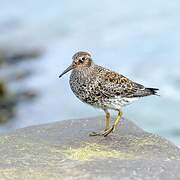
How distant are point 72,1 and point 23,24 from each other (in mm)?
1901

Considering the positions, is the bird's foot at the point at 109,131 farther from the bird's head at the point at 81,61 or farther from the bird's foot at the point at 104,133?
the bird's head at the point at 81,61

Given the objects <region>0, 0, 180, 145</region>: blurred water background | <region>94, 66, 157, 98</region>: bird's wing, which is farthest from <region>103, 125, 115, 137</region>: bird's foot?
<region>0, 0, 180, 145</region>: blurred water background

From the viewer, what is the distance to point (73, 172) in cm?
721

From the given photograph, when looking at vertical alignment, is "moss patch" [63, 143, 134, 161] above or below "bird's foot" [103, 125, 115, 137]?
above

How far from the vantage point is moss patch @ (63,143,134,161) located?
800 centimetres

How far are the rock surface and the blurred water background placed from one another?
5010 mm

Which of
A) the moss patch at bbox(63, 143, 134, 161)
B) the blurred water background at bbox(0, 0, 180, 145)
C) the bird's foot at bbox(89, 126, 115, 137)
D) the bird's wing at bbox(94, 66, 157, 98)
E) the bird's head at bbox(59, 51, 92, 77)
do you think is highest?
the bird's head at bbox(59, 51, 92, 77)

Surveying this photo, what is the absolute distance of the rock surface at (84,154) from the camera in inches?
283

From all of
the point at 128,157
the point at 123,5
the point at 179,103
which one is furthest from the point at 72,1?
the point at 128,157

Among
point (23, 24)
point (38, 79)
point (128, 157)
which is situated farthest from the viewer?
point (23, 24)

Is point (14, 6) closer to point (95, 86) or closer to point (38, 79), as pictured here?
point (38, 79)

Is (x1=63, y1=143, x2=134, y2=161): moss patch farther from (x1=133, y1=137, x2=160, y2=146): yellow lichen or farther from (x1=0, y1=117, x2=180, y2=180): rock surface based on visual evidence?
(x1=133, y1=137, x2=160, y2=146): yellow lichen

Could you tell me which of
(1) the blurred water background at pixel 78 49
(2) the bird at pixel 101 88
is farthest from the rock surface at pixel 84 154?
(1) the blurred water background at pixel 78 49

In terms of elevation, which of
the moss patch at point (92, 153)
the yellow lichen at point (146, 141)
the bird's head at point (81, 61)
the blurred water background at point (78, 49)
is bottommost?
the blurred water background at point (78, 49)
